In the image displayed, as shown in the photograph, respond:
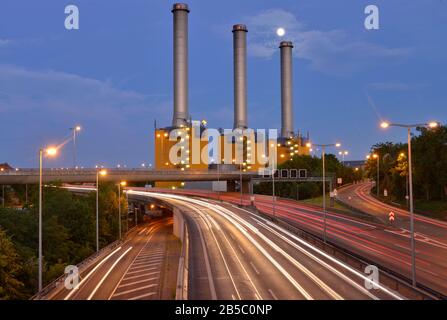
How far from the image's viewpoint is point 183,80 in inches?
6580

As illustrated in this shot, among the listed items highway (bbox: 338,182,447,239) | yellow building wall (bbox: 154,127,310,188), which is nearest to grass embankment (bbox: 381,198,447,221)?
highway (bbox: 338,182,447,239)

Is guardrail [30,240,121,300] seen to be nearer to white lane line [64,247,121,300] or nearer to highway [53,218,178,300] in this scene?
highway [53,218,178,300]

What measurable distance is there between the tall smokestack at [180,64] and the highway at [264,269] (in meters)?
111

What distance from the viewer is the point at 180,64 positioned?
16712 cm

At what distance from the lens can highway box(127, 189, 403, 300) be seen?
28.0 m

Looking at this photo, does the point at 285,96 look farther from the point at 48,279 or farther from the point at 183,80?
the point at 48,279

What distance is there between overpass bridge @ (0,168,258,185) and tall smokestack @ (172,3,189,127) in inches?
1717

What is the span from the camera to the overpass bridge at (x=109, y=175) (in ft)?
293

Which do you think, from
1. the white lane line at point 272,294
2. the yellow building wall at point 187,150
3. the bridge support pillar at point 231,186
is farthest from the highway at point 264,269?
the yellow building wall at point 187,150

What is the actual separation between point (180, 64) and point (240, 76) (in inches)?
975

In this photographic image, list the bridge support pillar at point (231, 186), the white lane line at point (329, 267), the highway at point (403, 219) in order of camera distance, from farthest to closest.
→ the bridge support pillar at point (231, 186) → the highway at point (403, 219) → the white lane line at point (329, 267)

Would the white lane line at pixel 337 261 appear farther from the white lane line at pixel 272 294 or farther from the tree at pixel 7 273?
the tree at pixel 7 273

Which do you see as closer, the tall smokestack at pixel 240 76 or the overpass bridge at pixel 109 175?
the overpass bridge at pixel 109 175
